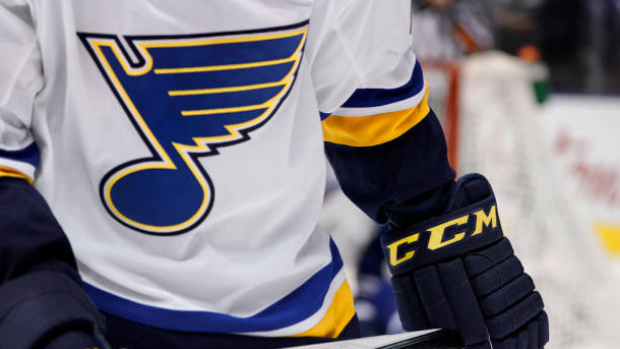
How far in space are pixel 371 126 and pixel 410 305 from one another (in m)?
0.22

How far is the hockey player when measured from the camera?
75cm

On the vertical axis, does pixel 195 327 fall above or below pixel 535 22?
above

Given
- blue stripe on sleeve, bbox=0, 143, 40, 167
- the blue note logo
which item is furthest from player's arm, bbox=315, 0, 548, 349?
blue stripe on sleeve, bbox=0, 143, 40, 167

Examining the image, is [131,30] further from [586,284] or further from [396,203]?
[586,284]

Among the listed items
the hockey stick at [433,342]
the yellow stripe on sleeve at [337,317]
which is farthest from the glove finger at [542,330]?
the yellow stripe on sleeve at [337,317]

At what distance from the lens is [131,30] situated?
0.80 metres

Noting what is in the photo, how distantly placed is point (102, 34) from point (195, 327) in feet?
0.97

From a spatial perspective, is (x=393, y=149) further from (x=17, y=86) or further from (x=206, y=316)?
(x=17, y=86)

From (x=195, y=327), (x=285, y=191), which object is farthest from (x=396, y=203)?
(x=195, y=327)

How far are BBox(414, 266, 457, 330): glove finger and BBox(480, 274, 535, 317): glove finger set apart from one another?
1.6 inches

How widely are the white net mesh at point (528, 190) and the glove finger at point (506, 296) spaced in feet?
4.44

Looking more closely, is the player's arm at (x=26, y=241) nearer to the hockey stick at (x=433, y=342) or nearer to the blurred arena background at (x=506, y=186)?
the hockey stick at (x=433, y=342)

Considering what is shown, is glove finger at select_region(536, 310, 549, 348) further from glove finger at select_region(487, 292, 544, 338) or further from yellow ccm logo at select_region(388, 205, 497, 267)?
yellow ccm logo at select_region(388, 205, 497, 267)

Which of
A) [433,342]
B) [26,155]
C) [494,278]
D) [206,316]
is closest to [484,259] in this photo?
[494,278]
